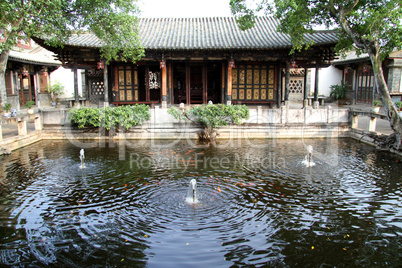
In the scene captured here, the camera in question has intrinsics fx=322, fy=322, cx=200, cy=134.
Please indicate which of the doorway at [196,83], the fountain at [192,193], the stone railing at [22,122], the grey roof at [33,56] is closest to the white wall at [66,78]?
the grey roof at [33,56]

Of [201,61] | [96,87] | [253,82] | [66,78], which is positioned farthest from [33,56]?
[253,82]

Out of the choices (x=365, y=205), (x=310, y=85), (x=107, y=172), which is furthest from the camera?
(x=310, y=85)

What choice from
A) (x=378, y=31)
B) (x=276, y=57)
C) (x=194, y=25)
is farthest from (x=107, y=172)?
(x=194, y=25)

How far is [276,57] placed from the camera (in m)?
16.8

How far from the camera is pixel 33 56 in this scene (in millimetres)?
22344

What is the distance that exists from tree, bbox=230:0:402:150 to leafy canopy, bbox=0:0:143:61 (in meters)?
4.17

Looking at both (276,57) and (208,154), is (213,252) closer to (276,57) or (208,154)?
(208,154)

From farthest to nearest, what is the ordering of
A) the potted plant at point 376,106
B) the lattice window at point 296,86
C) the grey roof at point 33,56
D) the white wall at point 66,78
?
the white wall at point 66,78 < the lattice window at point 296,86 < the grey roof at point 33,56 < the potted plant at point 376,106

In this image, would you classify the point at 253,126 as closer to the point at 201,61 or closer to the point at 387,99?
the point at 387,99

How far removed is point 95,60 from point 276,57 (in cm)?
951

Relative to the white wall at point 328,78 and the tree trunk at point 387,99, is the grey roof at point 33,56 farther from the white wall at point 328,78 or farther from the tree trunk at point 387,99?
the white wall at point 328,78

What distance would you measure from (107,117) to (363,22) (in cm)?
1023

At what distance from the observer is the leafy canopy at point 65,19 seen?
10477mm

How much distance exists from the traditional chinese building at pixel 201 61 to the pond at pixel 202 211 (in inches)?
288
